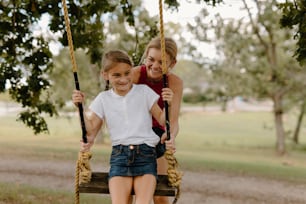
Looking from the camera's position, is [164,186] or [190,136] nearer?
[164,186]

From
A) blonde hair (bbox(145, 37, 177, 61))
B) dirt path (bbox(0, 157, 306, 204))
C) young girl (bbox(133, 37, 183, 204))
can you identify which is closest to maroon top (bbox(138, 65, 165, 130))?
young girl (bbox(133, 37, 183, 204))

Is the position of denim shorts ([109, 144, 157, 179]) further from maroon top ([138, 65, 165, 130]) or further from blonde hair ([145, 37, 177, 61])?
blonde hair ([145, 37, 177, 61])

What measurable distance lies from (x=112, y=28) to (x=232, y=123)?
84.4 ft

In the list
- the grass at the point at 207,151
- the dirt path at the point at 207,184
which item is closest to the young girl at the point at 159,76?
the grass at the point at 207,151

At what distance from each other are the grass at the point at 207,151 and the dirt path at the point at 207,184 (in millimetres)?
1005

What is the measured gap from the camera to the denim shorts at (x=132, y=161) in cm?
368

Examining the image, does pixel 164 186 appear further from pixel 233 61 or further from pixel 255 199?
pixel 233 61

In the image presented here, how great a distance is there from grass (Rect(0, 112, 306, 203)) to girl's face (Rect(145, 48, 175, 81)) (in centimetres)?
405

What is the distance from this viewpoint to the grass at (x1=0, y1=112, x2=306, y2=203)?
8744mm

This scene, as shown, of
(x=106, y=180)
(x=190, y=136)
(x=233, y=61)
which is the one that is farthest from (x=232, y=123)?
(x=106, y=180)

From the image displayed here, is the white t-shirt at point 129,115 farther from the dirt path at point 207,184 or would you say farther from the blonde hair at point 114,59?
the dirt path at point 207,184

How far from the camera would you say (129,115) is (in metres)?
Result: 3.77

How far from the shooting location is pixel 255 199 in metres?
9.30

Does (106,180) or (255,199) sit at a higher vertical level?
(106,180)
